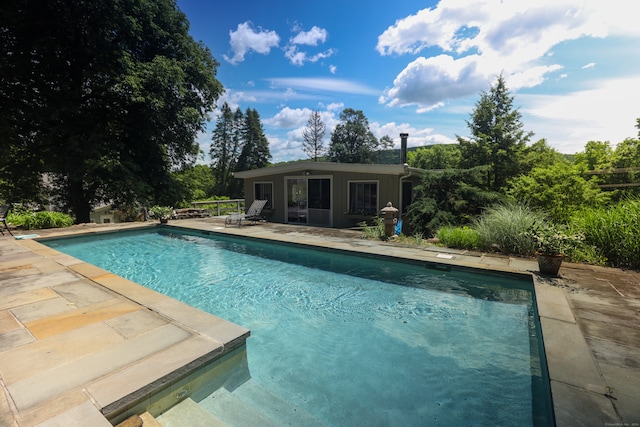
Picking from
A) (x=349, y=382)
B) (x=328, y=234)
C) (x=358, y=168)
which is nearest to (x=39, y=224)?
(x=328, y=234)


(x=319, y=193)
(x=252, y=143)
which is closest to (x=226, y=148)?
(x=252, y=143)

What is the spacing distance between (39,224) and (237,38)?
33.5 feet

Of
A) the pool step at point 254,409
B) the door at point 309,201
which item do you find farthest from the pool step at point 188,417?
the door at point 309,201

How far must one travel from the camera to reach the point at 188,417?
1983mm

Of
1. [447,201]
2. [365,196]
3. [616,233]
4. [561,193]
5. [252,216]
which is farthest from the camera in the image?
[252,216]

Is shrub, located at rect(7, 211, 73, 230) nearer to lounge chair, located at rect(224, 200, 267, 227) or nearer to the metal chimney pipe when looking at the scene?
lounge chair, located at rect(224, 200, 267, 227)

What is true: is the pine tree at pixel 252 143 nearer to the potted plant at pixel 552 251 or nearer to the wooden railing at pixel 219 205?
the wooden railing at pixel 219 205

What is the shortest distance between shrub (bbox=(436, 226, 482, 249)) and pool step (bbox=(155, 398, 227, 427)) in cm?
634

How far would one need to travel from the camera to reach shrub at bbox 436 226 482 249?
674 cm

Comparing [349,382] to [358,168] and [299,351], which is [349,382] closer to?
[299,351]

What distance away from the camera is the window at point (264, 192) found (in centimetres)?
1248

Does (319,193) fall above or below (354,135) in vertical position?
below

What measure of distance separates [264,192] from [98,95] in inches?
299

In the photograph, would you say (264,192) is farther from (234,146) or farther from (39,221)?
(234,146)
